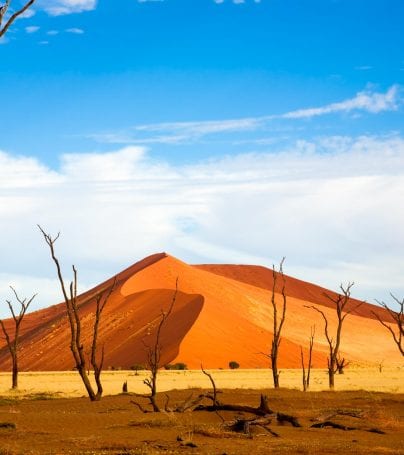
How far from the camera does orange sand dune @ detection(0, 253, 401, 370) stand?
246ft

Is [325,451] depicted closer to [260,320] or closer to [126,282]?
[260,320]

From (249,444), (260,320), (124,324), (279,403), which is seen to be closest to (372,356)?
(260,320)

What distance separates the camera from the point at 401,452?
12117mm

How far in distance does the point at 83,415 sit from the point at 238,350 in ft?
191

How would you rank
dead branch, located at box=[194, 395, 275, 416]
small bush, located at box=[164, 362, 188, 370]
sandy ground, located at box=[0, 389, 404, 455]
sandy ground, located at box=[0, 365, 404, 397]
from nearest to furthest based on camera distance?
sandy ground, located at box=[0, 389, 404, 455]
dead branch, located at box=[194, 395, 275, 416]
sandy ground, located at box=[0, 365, 404, 397]
small bush, located at box=[164, 362, 188, 370]

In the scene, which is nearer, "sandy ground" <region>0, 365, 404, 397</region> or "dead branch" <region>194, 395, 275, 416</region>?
"dead branch" <region>194, 395, 275, 416</region>

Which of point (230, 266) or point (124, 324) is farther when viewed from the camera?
point (230, 266)

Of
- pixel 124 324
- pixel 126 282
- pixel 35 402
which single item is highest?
pixel 126 282

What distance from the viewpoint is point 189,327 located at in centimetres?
7788

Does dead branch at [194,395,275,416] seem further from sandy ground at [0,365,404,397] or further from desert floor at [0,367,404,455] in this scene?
sandy ground at [0,365,404,397]

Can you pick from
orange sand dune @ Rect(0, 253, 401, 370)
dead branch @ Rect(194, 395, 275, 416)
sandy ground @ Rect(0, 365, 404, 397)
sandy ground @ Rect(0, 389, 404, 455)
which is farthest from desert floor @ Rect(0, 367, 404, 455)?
orange sand dune @ Rect(0, 253, 401, 370)

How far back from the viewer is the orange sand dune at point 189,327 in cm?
7506

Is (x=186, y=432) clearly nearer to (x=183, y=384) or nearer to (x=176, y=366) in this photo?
(x=183, y=384)

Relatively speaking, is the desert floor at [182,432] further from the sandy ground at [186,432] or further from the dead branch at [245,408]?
the dead branch at [245,408]
